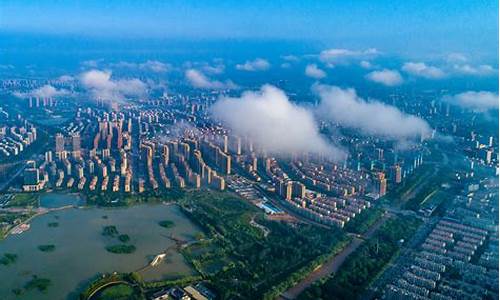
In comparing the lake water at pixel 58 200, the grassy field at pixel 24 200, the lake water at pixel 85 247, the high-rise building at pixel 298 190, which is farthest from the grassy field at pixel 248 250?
the grassy field at pixel 24 200

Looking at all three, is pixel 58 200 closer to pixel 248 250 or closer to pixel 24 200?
pixel 24 200

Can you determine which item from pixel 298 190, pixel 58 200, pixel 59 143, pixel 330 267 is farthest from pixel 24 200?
pixel 330 267

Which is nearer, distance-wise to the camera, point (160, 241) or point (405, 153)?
point (160, 241)

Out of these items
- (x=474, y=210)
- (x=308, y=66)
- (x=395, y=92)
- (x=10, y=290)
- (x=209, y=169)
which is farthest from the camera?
(x=308, y=66)

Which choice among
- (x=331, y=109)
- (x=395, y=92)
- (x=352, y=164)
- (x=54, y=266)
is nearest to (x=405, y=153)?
(x=352, y=164)

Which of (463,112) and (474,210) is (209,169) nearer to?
(474,210)

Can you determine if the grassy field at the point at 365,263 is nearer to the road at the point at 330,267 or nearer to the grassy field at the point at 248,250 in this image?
the road at the point at 330,267

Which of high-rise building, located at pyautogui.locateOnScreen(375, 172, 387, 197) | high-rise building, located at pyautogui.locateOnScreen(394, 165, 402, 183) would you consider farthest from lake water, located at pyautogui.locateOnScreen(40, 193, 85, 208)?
high-rise building, located at pyautogui.locateOnScreen(394, 165, 402, 183)
